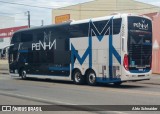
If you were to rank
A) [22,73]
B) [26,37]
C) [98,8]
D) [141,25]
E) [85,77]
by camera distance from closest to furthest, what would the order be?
[141,25]
[85,77]
[26,37]
[22,73]
[98,8]

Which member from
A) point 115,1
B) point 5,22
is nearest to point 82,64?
point 115,1

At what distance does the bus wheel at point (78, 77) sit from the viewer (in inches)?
917

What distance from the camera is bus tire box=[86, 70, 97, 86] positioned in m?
22.3

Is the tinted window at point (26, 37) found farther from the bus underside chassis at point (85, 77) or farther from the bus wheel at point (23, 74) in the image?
the bus underside chassis at point (85, 77)

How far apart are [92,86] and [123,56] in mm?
2688

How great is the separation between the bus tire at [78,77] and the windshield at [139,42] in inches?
142

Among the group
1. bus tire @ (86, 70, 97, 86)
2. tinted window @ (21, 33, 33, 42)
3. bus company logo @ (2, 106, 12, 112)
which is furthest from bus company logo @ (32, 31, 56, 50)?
bus company logo @ (2, 106, 12, 112)

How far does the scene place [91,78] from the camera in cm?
2258

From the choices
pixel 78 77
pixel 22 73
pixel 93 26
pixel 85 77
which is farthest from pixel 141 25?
pixel 22 73

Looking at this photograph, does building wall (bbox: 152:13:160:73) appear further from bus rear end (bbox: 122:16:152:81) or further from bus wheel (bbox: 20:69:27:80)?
bus wheel (bbox: 20:69:27:80)

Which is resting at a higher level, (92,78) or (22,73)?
(92,78)

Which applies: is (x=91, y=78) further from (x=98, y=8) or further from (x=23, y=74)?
(x=98, y=8)

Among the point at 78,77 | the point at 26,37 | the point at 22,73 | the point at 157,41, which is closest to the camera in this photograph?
the point at 78,77

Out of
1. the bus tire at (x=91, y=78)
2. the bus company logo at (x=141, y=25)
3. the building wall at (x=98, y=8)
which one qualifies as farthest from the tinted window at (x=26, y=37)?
the building wall at (x=98, y=8)
